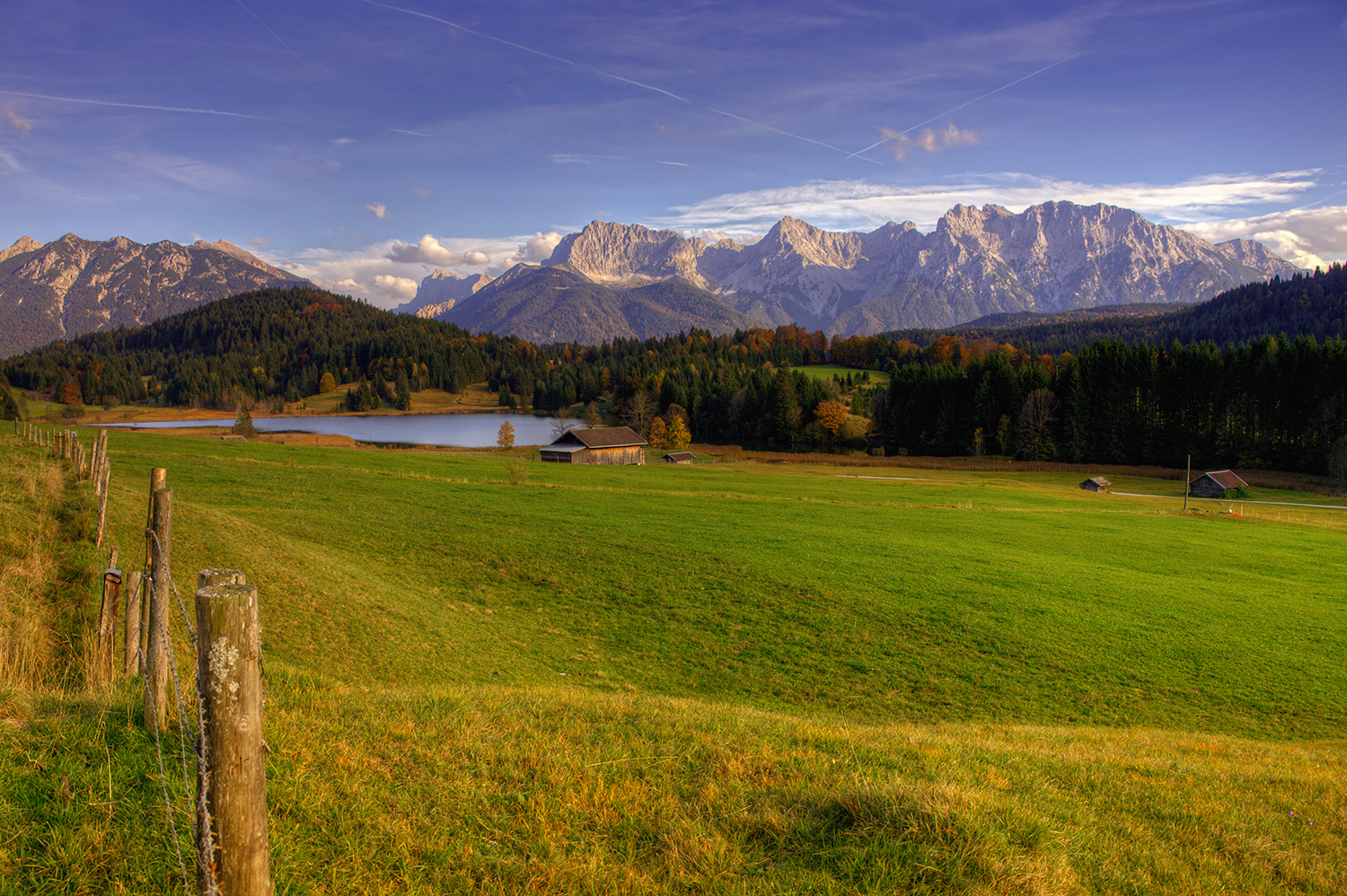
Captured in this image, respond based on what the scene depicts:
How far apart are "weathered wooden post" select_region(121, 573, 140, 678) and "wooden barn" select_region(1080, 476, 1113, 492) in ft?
246

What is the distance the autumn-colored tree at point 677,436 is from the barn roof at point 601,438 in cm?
3060

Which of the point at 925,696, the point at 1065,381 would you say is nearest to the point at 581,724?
the point at 925,696

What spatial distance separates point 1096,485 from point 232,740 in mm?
77230

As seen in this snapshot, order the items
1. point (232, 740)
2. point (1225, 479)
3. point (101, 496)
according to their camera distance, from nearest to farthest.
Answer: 1. point (232, 740)
2. point (101, 496)
3. point (1225, 479)

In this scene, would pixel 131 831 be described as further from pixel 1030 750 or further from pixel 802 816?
pixel 1030 750

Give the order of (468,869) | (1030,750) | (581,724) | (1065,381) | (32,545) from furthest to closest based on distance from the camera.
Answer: (1065,381)
(32,545)
(1030,750)
(581,724)
(468,869)

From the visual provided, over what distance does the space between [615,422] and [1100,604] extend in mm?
120137

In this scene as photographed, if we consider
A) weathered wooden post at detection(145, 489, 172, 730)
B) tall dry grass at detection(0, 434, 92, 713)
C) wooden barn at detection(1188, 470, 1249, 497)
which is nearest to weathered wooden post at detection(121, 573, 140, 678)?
tall dry grass at detection(0, 434, 92, 713)

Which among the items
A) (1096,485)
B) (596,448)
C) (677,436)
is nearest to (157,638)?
(596,448)

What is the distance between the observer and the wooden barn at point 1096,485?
213ft

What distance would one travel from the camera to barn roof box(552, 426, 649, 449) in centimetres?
7562

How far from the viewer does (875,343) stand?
611ft

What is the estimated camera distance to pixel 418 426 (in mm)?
142875

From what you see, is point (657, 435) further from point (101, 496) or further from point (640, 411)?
point (101, 496)
